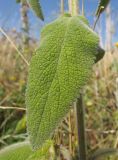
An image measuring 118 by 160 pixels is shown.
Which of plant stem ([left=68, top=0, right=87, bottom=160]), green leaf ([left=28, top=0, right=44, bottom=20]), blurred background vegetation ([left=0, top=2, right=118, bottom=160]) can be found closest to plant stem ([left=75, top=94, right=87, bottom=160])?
plant stem ([left=68, top=0, right=87, bottom=160])

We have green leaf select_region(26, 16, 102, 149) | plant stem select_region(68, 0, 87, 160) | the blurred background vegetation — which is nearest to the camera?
green leaf select_region(26, 16, 102, 149)

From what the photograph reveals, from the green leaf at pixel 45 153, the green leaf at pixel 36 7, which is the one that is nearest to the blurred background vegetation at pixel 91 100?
the green leaf at pixel 45 153

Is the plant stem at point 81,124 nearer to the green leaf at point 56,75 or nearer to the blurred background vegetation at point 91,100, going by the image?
the green leaf at point 56,75

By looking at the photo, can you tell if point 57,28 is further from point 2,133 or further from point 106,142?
point 2,133

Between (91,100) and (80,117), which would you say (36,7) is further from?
(91,100)

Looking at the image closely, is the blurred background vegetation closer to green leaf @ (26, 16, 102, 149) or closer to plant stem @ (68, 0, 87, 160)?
plant stem @ (68, 0, 87, 160)

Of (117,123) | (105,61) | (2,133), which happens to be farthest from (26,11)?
(117,123)
